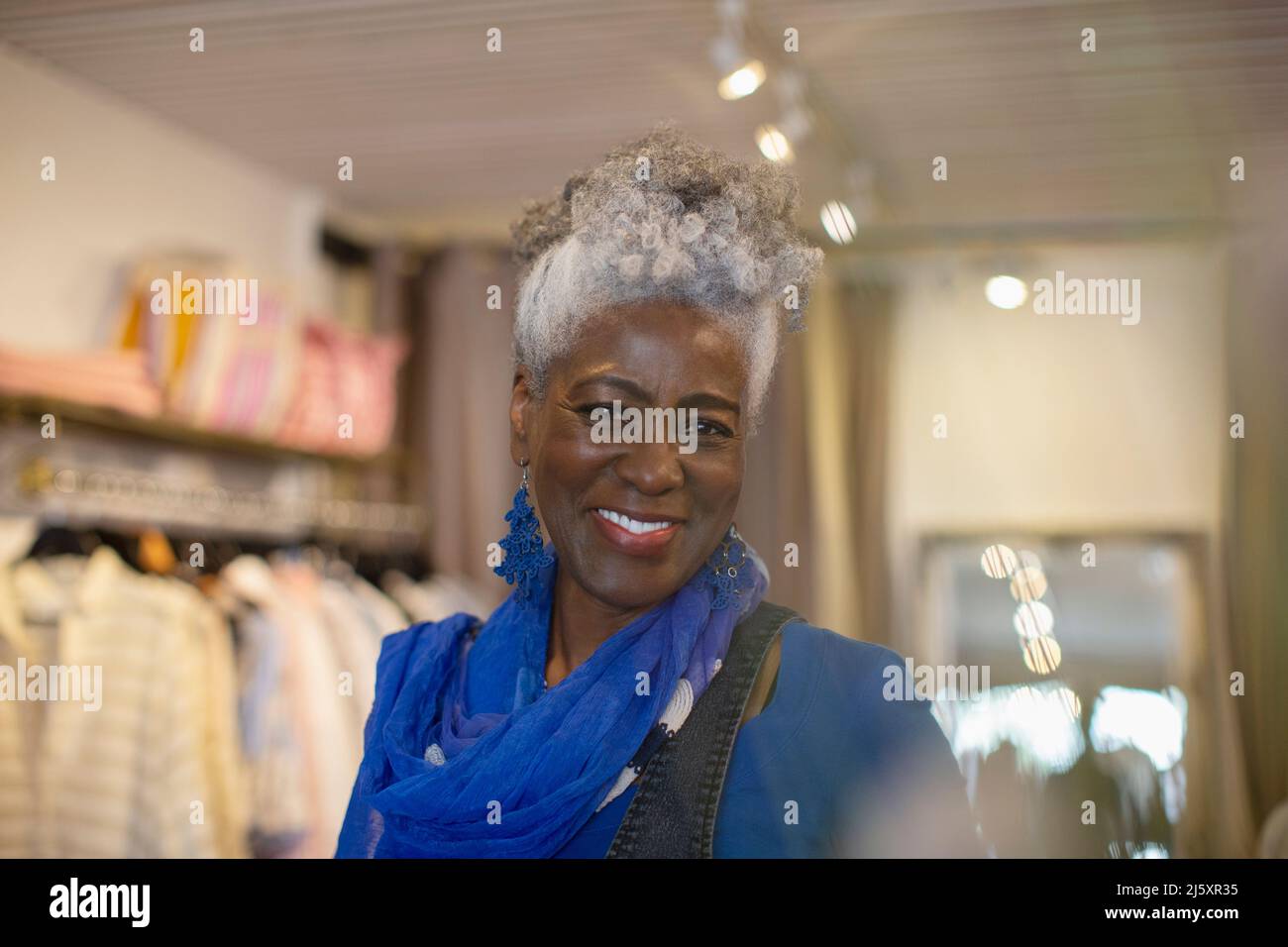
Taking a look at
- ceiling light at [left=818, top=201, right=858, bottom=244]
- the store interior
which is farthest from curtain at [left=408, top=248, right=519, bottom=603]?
ceiling light at [left=818, top=201, right=858, bottom=244]

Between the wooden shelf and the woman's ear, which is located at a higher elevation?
the wooden shelf

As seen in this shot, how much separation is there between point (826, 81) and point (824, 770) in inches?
41.5

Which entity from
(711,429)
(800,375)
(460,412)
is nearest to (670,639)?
(711,429)

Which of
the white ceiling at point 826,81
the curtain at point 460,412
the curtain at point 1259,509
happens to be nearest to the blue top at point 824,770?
the white ceiling at point 826,81

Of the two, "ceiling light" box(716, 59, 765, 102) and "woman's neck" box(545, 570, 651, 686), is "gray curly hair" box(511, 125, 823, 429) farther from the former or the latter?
"ceiling light" box(716, 59, 765, 102)

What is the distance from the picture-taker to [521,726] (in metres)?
1.02

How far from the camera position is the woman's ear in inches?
43.4

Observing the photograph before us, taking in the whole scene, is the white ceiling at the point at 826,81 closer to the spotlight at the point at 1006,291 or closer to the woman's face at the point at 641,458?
the spotlight at the point at 1006,291

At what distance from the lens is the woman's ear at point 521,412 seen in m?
1.10

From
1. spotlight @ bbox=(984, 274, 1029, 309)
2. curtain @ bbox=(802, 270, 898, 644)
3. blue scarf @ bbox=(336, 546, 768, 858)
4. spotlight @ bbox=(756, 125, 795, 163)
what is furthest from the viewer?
curtain @ bbox=(802, 270, 898, 644)

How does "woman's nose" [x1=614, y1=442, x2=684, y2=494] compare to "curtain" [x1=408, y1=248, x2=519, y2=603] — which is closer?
"woman's nose" [x1=614, y1=442, x2=684, y2=494]

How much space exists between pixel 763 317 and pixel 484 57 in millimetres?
855

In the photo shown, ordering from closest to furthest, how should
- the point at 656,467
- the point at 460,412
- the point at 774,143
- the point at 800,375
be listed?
the point at 656,467, the point at 774,143, the point at 800,375, the point at 460,412

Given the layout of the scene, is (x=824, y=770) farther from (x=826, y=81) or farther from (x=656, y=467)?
(x=826, y=81)
